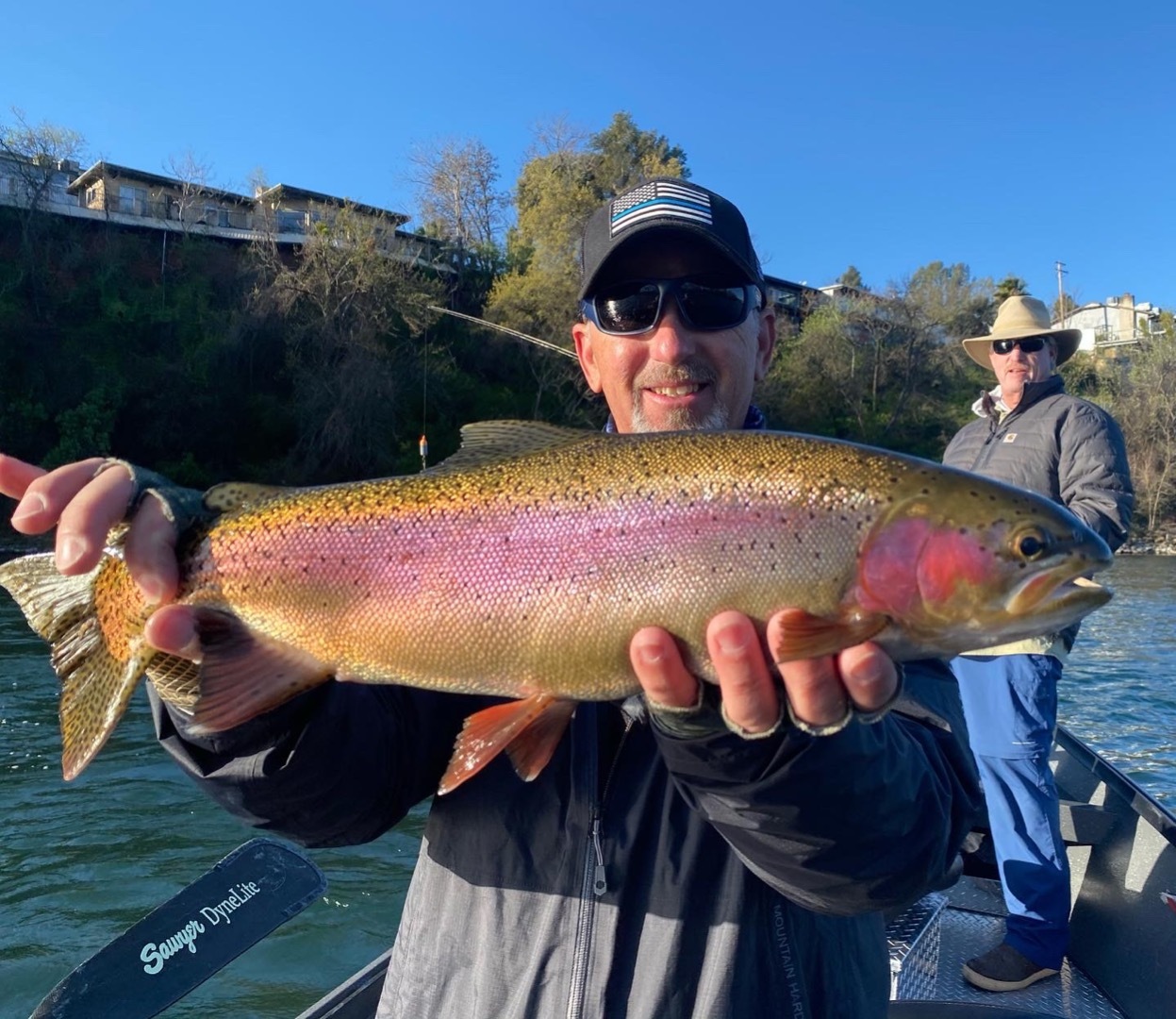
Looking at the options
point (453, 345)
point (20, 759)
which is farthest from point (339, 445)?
point (20, 759)

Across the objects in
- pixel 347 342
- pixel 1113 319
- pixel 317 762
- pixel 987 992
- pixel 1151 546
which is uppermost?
pixel 1113 319

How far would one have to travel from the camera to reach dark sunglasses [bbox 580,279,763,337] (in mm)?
2711

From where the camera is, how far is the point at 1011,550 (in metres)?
2.04

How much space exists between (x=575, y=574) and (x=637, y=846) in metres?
0.63

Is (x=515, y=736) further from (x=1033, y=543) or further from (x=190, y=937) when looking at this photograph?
(x=190, y=937)

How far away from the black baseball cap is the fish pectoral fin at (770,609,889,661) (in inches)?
49.2

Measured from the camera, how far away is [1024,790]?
168 inches

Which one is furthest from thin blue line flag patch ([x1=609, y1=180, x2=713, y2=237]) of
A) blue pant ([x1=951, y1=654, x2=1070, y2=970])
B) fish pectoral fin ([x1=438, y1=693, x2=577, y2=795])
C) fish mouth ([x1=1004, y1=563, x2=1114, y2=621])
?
blue pant ([x1=951, y1=654, x2=1070, y2=970])

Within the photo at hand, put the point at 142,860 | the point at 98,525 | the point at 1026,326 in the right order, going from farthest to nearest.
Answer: the point at 142,860 < the point at 1026,326 < the point at 98,525

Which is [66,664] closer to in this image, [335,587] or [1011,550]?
[335,587]

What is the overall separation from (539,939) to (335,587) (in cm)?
94

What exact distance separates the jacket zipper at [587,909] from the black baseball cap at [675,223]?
162 cm

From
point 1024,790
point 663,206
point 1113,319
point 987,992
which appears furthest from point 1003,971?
point 1113,319

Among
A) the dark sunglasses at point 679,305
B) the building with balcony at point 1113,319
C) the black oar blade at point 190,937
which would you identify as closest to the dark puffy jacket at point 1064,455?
the dark sunglasses at point 679,305
